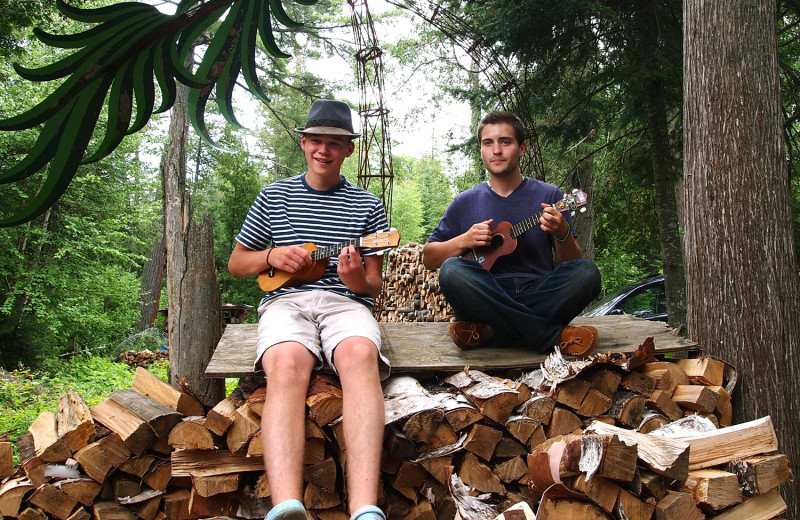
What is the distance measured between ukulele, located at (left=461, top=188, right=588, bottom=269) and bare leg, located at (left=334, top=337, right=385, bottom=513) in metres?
0.88

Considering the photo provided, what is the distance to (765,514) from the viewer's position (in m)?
2.13

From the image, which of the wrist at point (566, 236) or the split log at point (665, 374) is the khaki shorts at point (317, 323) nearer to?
the wrist at point (566, 236)

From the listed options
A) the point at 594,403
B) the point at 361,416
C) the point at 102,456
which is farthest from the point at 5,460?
the point at 594,403

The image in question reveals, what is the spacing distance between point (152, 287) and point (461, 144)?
35.8ft

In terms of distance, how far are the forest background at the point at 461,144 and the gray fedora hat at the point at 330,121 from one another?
1.89 meters

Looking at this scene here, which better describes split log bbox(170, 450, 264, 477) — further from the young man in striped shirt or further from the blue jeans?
the blue jeans

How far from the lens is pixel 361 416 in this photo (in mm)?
2195

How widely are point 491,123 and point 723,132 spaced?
1.19m

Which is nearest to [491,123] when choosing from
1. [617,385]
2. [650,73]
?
[617,385]

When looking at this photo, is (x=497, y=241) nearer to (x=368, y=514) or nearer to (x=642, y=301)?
(x=368, y=514)

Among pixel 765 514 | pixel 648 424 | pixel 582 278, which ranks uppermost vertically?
pixel 582 278

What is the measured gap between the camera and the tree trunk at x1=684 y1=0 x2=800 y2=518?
9.49ft

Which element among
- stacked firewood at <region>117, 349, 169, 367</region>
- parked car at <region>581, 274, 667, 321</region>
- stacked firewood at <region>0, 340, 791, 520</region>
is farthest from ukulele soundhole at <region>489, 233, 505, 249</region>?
stacked firewood at <region>117, 349, 169, 367</region>

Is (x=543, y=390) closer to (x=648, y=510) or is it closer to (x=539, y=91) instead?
(x=648, y=510)
